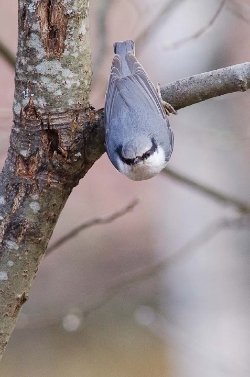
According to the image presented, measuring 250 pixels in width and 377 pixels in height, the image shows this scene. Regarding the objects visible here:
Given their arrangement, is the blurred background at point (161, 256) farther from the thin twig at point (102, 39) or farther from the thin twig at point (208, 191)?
the thin twig at point (208, 191)

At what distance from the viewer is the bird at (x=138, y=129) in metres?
2.16

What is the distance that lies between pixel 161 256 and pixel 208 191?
356 cm

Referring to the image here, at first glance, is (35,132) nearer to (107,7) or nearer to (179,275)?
(107,7)

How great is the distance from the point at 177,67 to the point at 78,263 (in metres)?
2.93

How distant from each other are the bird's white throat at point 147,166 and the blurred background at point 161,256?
1.44 meters

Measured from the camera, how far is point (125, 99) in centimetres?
228

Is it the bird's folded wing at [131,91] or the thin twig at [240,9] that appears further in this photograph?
the thin twig at [240,9]

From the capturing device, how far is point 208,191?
2.22 metres

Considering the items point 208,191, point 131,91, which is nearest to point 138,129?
point 131,91

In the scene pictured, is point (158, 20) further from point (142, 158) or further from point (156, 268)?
point (156, 268)

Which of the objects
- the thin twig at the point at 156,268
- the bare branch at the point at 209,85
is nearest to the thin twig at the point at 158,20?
the bare branch at the point at 209,85

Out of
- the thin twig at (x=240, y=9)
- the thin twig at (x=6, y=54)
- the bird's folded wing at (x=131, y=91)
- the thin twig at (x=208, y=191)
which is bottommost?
the thin twig at (x=208, y=191)

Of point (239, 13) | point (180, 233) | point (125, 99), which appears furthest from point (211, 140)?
point (180, 233)

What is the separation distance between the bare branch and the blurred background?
1.94m
